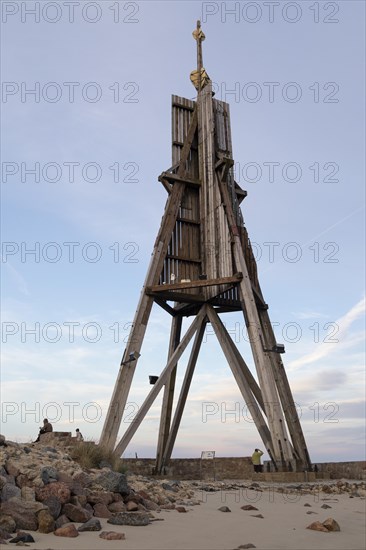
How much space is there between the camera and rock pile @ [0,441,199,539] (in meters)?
5.89

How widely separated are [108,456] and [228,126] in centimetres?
1392

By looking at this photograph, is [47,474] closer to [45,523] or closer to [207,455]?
[45,523]

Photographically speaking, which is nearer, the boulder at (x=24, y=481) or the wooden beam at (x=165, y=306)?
the boulder at (x=24, y=481)

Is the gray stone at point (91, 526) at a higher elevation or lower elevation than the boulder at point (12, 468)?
lower

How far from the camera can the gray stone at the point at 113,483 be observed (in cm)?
779

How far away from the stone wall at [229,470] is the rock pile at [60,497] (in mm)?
6373

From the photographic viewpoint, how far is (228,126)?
21109 millimetres

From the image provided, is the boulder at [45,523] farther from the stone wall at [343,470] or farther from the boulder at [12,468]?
the stone wall at [343,470]

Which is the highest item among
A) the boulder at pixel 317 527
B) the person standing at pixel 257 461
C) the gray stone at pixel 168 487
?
the boulder at pixel 317 527

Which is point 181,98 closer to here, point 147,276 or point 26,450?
point 147,276

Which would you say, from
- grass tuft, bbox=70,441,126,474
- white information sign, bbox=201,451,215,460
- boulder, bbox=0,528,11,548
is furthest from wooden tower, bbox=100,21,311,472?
boulder, bbox=0,528,11,548

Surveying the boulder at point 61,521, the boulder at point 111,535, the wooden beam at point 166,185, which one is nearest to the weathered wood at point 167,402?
the wooden beam at point 166,185

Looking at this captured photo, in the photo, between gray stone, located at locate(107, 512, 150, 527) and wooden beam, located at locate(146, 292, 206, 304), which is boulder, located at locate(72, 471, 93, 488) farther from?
wooden beam, located at locate(146, 292, 206, 304)

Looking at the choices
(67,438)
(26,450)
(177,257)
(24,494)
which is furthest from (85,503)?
(177,257)
